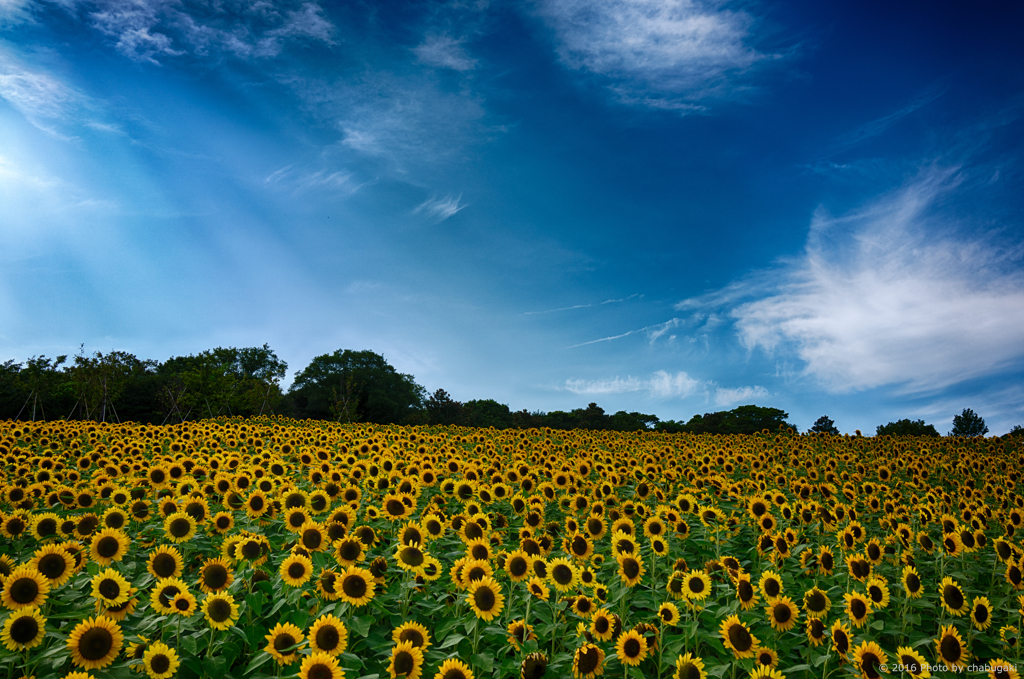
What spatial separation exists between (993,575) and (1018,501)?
4895 millimetres

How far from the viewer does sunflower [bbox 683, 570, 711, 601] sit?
516 centimetres

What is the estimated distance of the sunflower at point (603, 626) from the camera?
15.1 feet

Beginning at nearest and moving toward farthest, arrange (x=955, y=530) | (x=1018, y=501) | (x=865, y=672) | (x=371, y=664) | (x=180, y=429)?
(x=865, y=672)
(x=371, y=664)
(x=955, y=530)
(x=1018, y=501)
(x=180, y=429)

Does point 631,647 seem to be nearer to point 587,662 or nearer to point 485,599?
point 587,662

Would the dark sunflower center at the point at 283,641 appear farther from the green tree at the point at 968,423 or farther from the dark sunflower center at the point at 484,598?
the green tree at the point at 968,423

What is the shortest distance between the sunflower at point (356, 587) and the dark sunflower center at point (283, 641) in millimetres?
552

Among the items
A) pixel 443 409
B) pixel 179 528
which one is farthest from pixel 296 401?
pixel 179 528

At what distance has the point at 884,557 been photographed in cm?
748

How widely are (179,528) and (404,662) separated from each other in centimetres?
376

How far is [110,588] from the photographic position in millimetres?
4488

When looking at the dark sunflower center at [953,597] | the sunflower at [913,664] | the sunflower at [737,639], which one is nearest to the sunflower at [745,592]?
the sunflower at [737,639]

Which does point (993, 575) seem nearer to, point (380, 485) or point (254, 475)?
point (380, 485)

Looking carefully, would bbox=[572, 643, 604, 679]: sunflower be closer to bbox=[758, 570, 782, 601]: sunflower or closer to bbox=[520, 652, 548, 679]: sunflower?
bbox=[520, 652, 548, 679]: sunflower

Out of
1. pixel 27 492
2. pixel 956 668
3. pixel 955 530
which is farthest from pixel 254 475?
pixel 955 530
